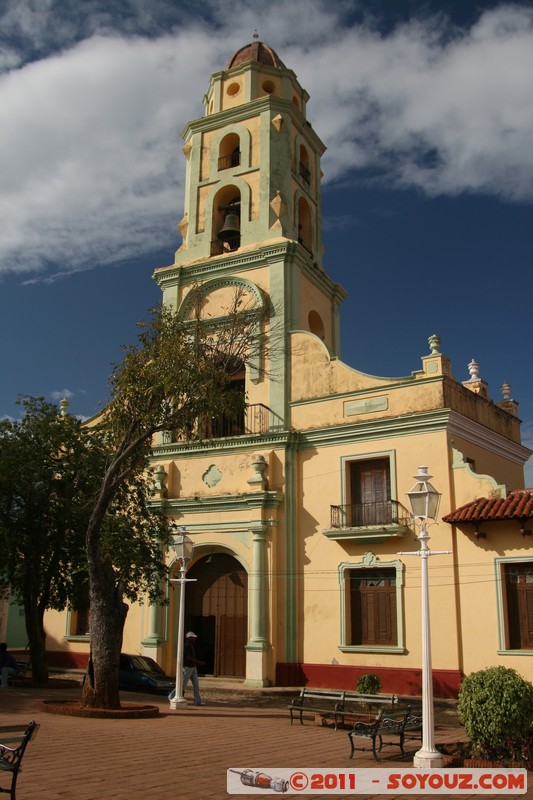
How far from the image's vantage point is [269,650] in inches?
786

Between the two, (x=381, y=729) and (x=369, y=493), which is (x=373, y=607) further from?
(x=381, y=729)

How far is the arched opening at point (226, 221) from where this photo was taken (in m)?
25.0

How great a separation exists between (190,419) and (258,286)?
927 cm

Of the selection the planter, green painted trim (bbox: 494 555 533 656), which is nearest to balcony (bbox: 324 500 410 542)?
green painted trim (bbox: 494 555 533 656)

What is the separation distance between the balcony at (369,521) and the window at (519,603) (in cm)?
267

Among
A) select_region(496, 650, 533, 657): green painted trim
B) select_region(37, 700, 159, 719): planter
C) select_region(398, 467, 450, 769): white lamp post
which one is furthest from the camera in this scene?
select_region(496, 650, 533, 657): green painted trim

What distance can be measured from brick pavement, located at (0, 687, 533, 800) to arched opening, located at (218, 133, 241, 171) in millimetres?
18138

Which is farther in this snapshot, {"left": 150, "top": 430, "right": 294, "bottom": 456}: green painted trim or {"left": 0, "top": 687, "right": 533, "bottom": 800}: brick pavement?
{"left": 150, "top": 430, "right": 294, "bottom": 456}: green painted trim

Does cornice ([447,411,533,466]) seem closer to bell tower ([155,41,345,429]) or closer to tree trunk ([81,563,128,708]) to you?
bell tower ([155,41,345,429])

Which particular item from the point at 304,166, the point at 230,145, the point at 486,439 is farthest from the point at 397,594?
the point at 230,145

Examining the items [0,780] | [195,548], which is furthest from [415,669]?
[0,780]

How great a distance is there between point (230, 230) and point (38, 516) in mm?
11172

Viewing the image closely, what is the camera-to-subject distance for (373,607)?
19391 mm

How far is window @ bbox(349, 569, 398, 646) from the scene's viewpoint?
19109 millimetres
